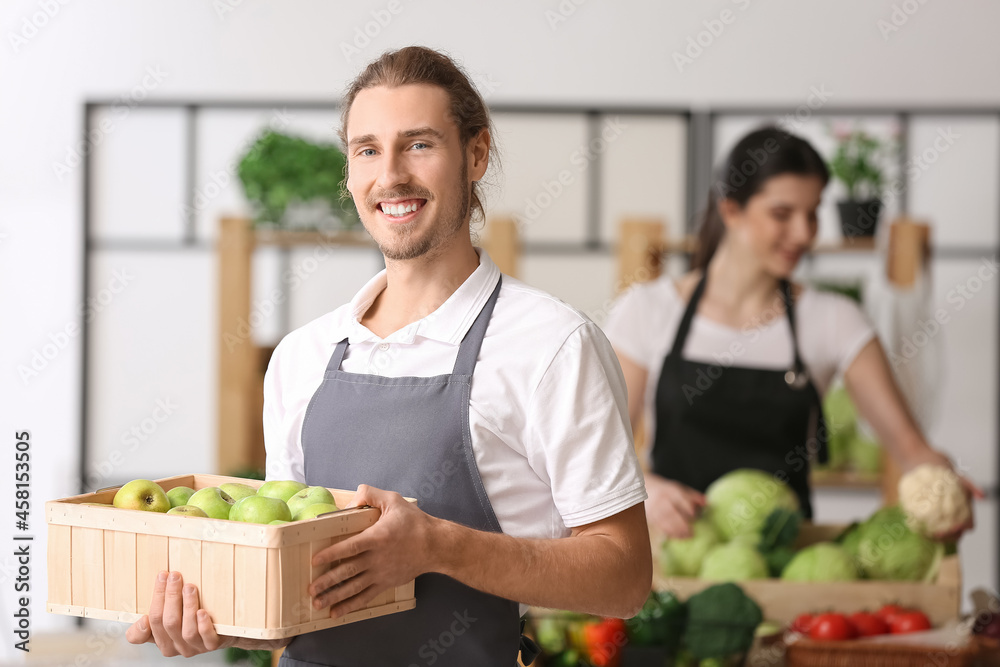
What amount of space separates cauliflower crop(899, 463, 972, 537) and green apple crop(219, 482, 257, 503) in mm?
1968

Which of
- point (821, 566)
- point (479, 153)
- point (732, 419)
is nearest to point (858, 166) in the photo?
point (732, 419)

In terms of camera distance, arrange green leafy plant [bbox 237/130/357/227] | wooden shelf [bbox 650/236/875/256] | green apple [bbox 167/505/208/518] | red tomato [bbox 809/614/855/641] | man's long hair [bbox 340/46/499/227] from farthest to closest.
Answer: green leafy plant [bbox 237/130/357/227] → wooden shelf [bbox 650/236/875/256] → red tomato [bbox 809/614/855/641] → man's long hair [bbox 340/46/499/227] → green apple [bbox 167/505/208/518]

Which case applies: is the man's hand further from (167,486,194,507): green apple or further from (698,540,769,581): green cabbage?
(698,540,769,581): green cabbage

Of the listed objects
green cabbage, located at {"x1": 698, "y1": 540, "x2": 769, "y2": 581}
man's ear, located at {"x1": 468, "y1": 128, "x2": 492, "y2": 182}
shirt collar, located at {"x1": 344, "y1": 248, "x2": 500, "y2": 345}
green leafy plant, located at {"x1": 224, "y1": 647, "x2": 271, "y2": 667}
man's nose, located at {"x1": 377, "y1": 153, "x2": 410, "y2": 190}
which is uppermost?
man's ear, located at {"x1": 468, "y1": 128, "x2": 492, "y2": 182}

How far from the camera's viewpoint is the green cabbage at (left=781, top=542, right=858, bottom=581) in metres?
2.58

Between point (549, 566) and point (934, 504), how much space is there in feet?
5.84

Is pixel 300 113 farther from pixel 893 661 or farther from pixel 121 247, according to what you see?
pixel 893 661

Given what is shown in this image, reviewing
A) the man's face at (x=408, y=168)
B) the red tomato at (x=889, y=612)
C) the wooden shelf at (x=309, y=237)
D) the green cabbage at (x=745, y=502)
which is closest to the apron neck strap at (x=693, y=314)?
the green cabbage at (x=745, y=502)

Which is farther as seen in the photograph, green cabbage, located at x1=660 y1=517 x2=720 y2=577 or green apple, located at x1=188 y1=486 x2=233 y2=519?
green cabbage, located at x1=660 y1=517 x2=720 y2=577

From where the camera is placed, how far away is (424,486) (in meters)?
1.38

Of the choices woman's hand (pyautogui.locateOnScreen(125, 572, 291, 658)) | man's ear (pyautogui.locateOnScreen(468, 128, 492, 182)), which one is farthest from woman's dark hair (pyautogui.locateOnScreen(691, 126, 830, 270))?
woman's hand (pyautogui.locateOnScreen(125, 572, 291, 658))

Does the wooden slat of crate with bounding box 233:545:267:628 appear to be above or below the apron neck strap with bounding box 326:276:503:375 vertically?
below

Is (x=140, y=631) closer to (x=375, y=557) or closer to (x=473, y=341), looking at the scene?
(x=375, y=557)

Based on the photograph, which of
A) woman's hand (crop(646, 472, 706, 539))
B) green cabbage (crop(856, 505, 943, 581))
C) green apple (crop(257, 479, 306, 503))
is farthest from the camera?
woman's hand (crop(646, 472, 706, 539))
